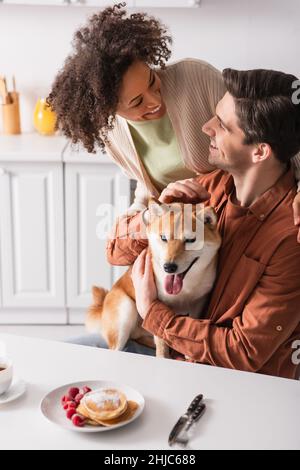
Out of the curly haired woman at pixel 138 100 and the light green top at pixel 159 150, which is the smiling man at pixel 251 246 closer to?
the curly haired woman at pixel 138 100

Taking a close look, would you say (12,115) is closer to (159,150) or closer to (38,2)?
(38,2)

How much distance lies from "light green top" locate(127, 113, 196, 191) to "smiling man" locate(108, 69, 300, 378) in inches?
8.7

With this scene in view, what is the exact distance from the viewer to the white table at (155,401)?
45.5 inches

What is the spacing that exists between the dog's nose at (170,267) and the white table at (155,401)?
0.26 metres

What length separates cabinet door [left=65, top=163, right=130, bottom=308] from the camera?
9.96ft

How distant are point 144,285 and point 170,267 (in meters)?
0.11

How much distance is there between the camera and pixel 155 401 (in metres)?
1.27

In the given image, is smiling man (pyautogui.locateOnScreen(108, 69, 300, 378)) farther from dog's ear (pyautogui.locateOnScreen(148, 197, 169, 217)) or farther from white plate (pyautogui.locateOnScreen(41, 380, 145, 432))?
white plate (pyautogui.locateOnScreen(41, 380, 145, 432))

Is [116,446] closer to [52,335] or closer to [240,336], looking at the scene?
[240,336]

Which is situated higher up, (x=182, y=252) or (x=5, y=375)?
(x=182, y=252)

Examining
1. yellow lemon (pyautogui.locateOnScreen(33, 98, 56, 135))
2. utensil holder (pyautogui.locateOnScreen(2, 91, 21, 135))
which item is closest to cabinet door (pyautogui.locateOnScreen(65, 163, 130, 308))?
yellow lemon (pyautogui.locateOnScreen(33, 98, 56, 135))

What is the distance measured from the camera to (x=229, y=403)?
1272mm

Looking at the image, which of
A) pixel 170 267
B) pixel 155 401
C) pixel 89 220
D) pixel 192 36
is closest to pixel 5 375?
pixel 155 401

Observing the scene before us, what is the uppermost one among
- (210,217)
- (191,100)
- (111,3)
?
(111,3)
